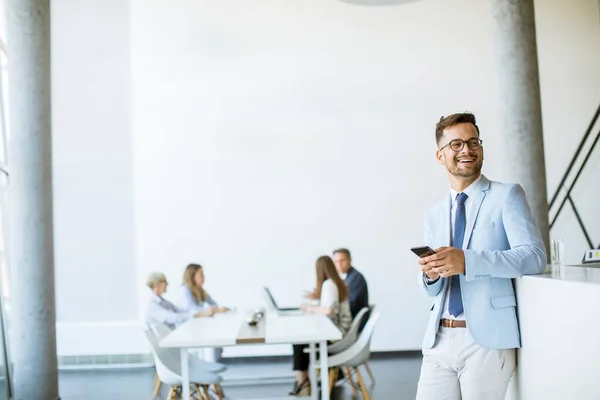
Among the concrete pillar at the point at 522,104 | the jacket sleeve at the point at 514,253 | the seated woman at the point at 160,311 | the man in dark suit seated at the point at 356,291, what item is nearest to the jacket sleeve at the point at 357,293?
the man in dark suit seated at the point at 356,291

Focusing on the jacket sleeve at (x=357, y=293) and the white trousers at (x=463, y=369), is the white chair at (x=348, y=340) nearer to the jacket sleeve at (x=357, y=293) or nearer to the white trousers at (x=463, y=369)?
the jacket sleeve at (x=357, y=293)

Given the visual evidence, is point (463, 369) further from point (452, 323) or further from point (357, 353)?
point (357, 353)

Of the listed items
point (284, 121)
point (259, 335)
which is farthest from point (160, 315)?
point (284, 121)

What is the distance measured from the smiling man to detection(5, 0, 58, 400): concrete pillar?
493 centimetres

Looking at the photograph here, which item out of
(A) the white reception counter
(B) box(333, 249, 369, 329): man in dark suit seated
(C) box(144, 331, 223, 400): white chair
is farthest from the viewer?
(B) box(333, 249, 369, 329): man in dark suit seated

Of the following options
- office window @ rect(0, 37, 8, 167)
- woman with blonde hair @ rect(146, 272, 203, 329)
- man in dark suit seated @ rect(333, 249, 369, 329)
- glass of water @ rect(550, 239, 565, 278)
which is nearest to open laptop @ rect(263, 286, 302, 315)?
man in dark suit seated @ rect(333, 249, 369, 329)

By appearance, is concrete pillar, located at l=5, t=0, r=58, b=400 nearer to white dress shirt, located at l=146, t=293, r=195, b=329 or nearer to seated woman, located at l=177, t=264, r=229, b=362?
white dress shirt, located at l=146, t=293, r=195, b=329

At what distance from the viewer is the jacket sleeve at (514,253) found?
85.6 inches

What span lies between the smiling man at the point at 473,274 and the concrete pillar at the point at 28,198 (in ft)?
16.2

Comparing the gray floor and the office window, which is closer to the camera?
the gray floor

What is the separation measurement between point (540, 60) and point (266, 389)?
5.63 meters

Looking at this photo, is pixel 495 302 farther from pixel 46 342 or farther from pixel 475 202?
pixel 46 342

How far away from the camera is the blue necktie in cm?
238

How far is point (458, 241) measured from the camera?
2443mm
